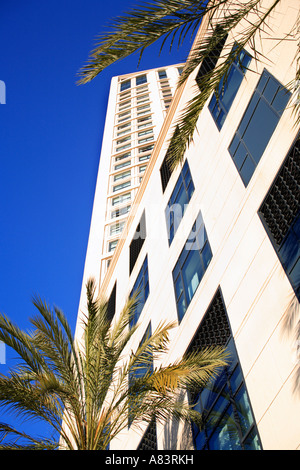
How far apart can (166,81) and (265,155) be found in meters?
46.5

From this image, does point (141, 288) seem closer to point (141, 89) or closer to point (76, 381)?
point (76, 381)

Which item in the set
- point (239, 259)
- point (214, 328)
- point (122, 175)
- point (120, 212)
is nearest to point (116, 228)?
point (120, 212)

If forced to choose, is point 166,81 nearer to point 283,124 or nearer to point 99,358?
point 283,124

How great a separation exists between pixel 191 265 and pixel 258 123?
4.68 metres

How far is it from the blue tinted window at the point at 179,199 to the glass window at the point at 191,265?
1.79m

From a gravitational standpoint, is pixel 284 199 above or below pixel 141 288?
below

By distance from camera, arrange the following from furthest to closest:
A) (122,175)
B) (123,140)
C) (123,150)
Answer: (123,140)
(123,150)
(122,175)

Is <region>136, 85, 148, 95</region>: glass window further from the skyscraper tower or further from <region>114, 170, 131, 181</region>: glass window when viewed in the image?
<region>114, 170, 131, 181</region>: glass window

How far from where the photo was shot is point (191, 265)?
12492 mm

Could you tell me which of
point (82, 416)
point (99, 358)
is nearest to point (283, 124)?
point (99, 358)

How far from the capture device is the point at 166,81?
2056 inches

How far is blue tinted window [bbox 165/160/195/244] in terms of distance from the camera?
14.7 meters

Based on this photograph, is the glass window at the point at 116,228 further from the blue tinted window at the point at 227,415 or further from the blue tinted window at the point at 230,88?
the blue tinted window at the point at 227,415
